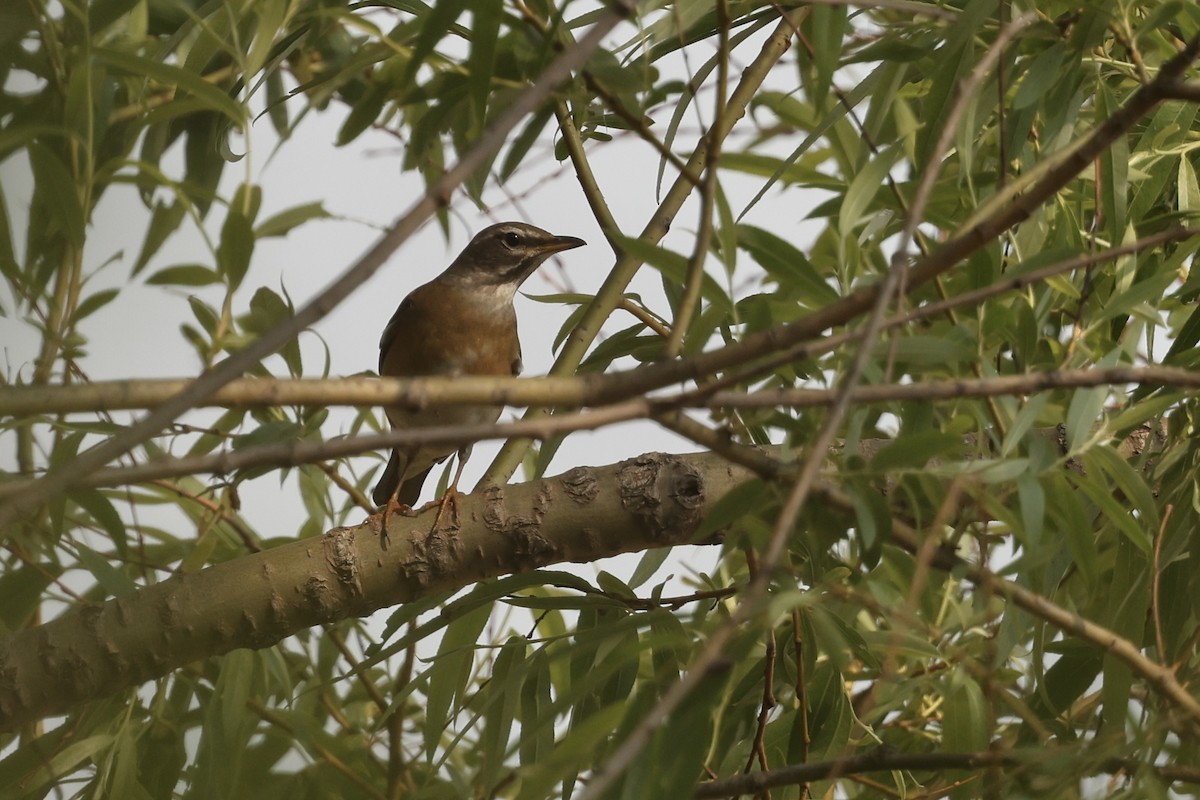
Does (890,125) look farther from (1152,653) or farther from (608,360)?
(1152,653)

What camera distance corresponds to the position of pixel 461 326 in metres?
3.93

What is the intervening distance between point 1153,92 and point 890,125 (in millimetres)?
1058

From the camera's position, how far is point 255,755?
A: 8.40ft

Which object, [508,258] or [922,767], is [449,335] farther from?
[922,767]

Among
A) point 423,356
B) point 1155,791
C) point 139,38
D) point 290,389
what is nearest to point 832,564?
point 1155,791

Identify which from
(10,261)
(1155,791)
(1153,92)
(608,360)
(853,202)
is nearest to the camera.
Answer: (1153,92)

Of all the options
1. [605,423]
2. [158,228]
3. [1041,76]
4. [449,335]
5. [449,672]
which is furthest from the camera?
[449,335]

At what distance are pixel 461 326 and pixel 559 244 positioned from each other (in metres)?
0.43

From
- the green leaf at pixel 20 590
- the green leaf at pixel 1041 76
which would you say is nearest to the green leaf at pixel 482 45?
the green leaf at pixel 1041 76

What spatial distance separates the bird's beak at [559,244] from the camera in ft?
13.0

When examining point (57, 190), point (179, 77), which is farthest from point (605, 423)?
point (57, 190)

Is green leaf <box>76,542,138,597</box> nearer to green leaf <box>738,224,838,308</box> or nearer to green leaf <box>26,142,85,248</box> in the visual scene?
green leaf <box>26,142,85,248</box>

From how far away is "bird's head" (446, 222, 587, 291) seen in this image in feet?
13.5

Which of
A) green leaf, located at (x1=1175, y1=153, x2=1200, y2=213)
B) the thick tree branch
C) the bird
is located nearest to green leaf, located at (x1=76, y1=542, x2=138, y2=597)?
the thick tree branch
